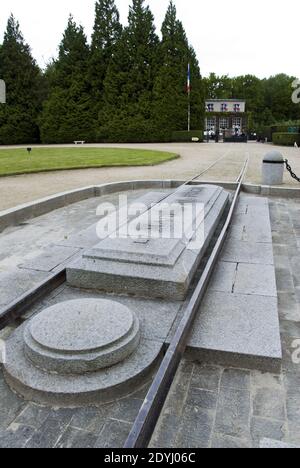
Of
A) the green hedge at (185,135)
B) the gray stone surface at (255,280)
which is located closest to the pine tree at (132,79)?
the green hedge at (185,135)

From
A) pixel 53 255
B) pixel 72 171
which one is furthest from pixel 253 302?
pixel 72 171

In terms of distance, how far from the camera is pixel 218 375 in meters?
3.13

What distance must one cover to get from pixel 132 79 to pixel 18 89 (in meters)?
12.4

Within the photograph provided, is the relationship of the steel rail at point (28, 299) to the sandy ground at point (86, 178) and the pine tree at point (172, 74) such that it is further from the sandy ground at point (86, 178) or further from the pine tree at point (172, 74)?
the pine tree at point (172, 74)

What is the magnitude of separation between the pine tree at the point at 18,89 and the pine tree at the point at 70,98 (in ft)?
6.32

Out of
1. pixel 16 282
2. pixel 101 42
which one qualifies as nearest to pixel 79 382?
pixel 16 282

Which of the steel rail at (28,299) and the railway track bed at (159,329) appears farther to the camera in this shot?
the steel rail at (28,299)

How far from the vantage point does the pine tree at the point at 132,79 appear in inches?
1519

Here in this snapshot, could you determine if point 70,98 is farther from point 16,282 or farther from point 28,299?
point 28,299

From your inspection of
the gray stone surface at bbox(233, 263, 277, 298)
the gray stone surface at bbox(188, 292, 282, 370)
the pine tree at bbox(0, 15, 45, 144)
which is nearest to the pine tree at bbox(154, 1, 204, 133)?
the pine tree at bbox(0, 15, 45, 144)

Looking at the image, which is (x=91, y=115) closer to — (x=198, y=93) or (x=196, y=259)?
(x=198, y=93)

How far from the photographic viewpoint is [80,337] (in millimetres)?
3119

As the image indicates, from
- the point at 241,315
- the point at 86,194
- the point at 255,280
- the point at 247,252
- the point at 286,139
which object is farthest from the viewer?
the point at 286,139
